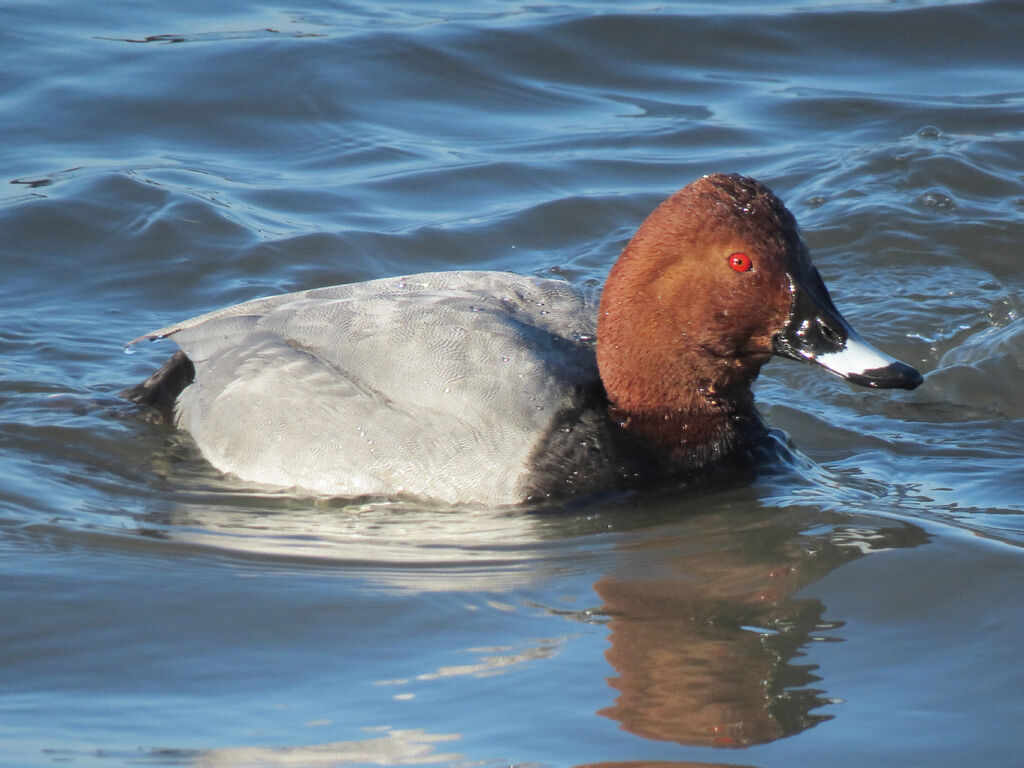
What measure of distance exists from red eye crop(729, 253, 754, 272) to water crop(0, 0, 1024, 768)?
2.64 ft

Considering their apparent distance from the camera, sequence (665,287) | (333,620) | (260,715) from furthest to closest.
A: 1. (665,287)
2. (333,620)
3. (260,715)

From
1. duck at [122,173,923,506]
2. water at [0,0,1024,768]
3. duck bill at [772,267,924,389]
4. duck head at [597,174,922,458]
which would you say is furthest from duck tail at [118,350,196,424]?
duck bill at [772,267,924,389]

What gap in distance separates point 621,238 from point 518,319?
292 cm

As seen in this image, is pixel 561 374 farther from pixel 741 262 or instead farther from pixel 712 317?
pixel 741 262

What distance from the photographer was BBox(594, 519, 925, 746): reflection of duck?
3301 mm

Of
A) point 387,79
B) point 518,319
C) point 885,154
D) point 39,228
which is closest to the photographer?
point 518,319

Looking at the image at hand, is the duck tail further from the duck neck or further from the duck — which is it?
the duck neck

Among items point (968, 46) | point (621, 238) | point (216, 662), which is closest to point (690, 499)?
point (216, 662)

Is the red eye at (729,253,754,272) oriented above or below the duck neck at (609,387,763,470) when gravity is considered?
above

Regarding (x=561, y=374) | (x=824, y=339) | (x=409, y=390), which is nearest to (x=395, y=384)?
(x=409, y=390)

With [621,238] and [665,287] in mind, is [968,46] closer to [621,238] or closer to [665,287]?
[621,238]

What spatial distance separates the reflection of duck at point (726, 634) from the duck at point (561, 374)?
534 millimetres

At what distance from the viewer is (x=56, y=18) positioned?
10617 mm

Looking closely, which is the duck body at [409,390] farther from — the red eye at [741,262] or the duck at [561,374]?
the red eye at [741,262]
